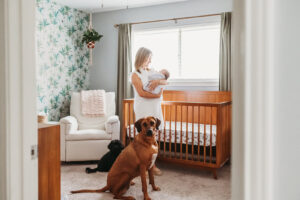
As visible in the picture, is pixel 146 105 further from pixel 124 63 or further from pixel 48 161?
pixel 48 161

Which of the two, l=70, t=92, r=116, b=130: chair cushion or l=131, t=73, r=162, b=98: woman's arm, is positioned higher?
l=131, t=73, r=162, b=98: woman's arm

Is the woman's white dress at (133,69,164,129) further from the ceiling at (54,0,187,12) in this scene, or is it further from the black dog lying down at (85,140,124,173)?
the ceiling at (54,0,187,12)

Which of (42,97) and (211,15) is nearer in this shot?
(211,15)

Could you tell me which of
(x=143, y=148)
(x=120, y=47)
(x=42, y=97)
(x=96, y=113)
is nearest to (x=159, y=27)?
(x=120, y=47)

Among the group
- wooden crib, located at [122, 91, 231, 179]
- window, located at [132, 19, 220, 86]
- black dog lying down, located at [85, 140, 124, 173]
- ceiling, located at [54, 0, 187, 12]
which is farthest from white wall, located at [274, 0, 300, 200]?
ceiling, located at [54, 0, 187, 12]

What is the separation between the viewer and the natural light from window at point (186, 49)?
3.98 m

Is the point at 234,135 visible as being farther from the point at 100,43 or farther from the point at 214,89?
the point at 100,43

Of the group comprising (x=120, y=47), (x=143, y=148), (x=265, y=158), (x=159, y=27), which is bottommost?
(x=143, y=148)

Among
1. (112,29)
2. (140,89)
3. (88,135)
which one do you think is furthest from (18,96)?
(112,29)

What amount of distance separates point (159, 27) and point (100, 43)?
1241 mm

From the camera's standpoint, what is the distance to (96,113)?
4070 millimetres

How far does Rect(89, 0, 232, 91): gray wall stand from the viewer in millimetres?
4159

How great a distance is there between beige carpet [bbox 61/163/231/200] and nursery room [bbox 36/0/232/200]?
0.04 ft

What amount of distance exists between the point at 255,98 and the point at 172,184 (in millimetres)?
2522
